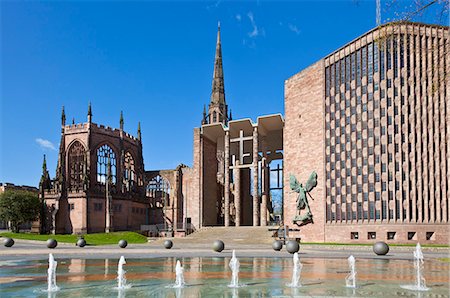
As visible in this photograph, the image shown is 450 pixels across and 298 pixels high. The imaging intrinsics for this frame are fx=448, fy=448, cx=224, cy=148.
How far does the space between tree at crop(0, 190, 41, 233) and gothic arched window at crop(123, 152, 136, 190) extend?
16019mm

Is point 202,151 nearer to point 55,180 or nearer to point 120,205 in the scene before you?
point 120,205

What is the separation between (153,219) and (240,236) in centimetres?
2799

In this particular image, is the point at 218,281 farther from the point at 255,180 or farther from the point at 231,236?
the point at 255,180

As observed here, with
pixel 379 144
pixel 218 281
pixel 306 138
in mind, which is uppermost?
pixel 306 138

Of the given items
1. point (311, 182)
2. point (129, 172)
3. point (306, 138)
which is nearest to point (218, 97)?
point (129, 172)

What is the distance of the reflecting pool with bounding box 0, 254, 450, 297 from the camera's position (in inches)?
495

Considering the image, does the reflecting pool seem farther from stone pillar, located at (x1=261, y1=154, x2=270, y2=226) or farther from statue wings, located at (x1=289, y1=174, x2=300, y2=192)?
stone pillar, located at (x1=261, y1=154, x2=270, y2=226)

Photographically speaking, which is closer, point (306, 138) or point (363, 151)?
point (363, 151)

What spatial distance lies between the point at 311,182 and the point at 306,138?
4946mm

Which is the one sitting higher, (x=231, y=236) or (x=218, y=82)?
(x=218, y=82)

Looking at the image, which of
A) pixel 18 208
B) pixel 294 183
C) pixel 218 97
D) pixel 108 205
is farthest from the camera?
pixel 218 97

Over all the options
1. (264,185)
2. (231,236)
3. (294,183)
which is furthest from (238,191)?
(294,183)

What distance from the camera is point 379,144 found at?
1619 inches

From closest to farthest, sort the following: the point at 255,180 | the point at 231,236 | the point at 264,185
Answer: the point at 231,236 → the point at 255,180 → the point at 264,185
